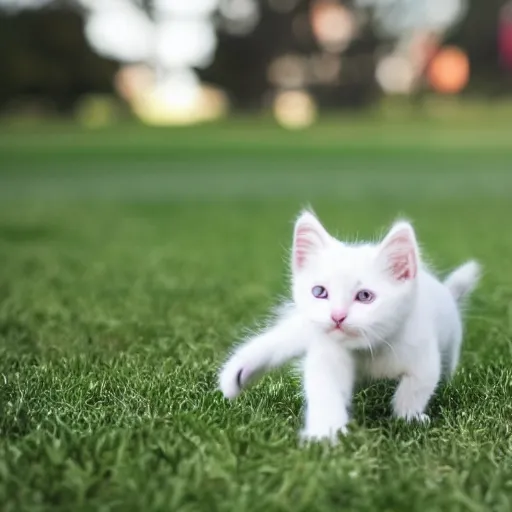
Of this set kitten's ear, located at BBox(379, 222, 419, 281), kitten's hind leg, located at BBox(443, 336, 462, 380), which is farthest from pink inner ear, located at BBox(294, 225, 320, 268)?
kitten's hind leg, located at BBox(443, 336, 462, 380)

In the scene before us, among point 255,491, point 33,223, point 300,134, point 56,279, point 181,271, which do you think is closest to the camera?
point 255,491

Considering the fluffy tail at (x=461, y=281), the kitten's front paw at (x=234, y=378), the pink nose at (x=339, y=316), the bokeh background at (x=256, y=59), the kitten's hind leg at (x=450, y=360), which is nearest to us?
the pink nose at (x=339, y=316)

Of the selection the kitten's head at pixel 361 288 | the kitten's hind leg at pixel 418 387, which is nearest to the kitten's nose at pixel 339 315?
the kitten's head at pixel 361 288

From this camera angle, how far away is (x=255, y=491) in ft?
5.62

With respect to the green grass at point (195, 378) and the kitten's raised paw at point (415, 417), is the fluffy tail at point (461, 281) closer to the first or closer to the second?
the green grass at point (195, 378)

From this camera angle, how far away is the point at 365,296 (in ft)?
6.75

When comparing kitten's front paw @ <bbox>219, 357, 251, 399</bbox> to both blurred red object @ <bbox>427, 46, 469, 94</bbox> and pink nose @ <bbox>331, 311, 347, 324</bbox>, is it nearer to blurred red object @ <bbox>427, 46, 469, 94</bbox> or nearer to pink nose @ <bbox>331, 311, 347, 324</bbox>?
pink nose @ <bbox>331, 311, 347, 324</bbox>

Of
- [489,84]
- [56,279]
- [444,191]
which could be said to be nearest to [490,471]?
[56,279]

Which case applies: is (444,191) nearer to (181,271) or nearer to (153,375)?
(181,271)

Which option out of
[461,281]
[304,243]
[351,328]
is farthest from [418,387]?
[461,281]

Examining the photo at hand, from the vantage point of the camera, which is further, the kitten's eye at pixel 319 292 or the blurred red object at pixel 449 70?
the blurred red object at pixel 449 70

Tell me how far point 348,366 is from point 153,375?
69 centimetres

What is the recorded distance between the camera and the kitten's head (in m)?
2.04

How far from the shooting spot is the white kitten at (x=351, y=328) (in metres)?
2.04
